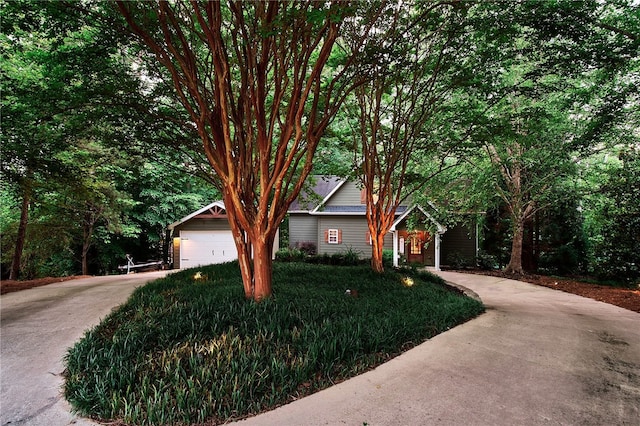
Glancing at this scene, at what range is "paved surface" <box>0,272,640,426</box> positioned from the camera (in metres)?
2.74

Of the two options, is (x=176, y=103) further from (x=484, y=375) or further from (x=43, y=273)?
(x=43, y=273)

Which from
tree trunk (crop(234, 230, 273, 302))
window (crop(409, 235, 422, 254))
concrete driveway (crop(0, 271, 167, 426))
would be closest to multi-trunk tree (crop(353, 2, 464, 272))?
tree trunk (crop(234, 230, 273, 302))

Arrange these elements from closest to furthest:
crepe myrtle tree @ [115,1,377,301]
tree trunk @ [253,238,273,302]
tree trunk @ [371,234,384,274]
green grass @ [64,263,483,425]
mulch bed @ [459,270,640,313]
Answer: green grass @ [64,263,483,425] → crepe myrtle tree @ [115,1,377,301] → tree trunk @ [253,238,273,302] → mulch bed @ [459,270,640,313] → tree trunk @ [371,234,384,274]

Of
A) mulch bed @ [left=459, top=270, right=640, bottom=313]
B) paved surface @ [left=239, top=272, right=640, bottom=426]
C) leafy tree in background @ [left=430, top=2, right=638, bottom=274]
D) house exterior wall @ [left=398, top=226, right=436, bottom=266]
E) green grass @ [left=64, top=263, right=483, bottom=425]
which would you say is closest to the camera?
paved surface @ [left=239, top=272, right=640, bottom=426]

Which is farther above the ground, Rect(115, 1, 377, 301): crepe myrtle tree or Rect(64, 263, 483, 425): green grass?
Rect(115, 1, 377, 301): crepe myrtle tree

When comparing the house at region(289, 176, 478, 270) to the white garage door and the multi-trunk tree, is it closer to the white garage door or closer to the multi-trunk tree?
the white garage door

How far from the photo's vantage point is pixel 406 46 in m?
6.55

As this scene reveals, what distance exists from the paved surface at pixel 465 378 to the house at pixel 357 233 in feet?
32.0

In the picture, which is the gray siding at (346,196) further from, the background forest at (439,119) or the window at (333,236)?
the background forest at (439,119)

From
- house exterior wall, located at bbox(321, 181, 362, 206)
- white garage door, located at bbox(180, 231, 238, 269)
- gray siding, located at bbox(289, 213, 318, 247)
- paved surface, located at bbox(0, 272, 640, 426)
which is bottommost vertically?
A: paved surface, located at bbox(0, 272, 640, 426)

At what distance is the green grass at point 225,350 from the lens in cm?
283

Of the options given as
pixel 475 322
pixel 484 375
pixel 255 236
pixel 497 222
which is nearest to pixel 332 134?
pixel 255 236

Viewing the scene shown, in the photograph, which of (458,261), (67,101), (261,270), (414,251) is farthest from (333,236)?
(67,101)

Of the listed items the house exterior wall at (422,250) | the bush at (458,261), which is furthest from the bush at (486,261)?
the house exterior wall at (422,250)
